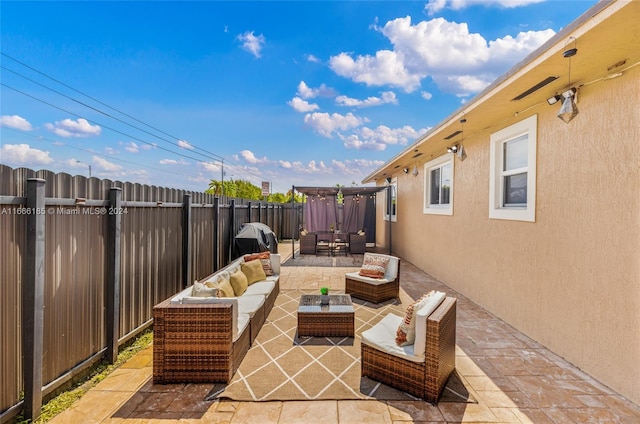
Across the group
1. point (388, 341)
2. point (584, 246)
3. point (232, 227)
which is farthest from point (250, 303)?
point (584, 246)

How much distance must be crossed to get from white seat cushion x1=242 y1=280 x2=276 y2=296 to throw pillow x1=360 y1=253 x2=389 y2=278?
1.69 metres

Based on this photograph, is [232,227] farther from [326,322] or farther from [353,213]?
[353,213]

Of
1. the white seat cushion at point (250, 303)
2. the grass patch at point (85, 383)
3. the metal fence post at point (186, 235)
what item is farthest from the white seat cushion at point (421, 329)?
the metal fence post at point (186, 235)

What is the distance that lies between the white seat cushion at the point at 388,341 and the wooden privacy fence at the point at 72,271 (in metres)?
2.67

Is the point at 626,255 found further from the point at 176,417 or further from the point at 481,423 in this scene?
A: the point at 176,417

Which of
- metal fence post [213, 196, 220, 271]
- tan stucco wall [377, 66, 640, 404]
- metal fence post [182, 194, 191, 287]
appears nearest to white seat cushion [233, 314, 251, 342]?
metal fence post [182, 194, 191, 287]

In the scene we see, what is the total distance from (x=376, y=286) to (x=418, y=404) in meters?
2.53

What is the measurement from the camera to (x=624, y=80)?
261cm

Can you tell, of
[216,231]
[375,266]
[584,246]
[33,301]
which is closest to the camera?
[33,301]

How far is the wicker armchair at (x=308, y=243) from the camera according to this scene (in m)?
10.3

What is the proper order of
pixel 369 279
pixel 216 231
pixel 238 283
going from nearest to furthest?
1. pixel 238 283
2. pixel 369 279
3. pixel 216 231

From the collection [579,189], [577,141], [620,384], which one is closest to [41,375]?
[620,384]

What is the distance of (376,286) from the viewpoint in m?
4.89

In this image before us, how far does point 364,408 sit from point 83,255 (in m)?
2.89
